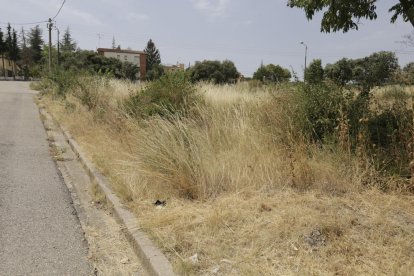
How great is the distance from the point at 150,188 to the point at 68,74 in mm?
16080

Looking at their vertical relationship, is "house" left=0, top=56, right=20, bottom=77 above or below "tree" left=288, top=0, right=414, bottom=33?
below

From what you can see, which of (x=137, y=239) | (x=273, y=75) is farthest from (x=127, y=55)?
(x=137, y=239)

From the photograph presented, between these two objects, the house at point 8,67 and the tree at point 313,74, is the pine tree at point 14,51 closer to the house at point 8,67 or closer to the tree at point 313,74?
the house at point 8,67

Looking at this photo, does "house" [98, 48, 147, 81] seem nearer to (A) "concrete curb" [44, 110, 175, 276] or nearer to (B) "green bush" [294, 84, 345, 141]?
(B) "green bush" [294, 84, 345, 141]

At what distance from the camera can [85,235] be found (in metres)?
4.27

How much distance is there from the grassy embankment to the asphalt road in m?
0.72

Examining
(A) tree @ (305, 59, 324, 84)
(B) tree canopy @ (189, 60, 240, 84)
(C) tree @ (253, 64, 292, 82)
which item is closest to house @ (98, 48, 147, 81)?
(B) tree canopy @ (189, 60, 240, 84)

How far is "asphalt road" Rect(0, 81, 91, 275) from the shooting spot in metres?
3.55

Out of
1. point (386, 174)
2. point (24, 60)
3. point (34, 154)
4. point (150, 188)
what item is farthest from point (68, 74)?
point (24, 60)

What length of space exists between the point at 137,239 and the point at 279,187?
6.01 feet

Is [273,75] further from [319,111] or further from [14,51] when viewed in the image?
[14,51]

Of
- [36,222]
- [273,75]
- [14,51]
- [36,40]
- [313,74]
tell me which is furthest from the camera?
[36,40]

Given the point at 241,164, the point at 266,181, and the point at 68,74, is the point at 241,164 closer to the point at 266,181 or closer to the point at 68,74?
the point at 266,181

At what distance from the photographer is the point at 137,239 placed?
386 cm
